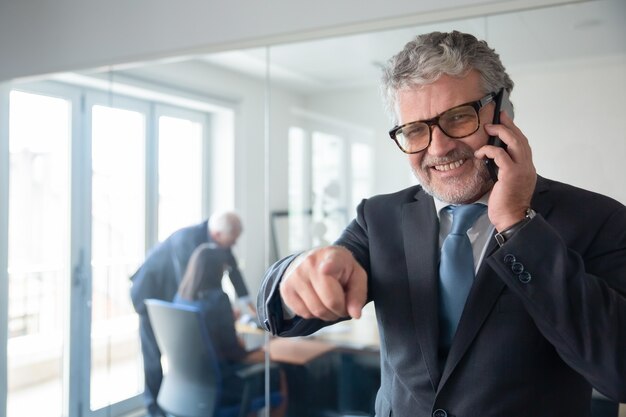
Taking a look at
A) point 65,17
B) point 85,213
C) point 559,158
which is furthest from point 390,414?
point 65,17

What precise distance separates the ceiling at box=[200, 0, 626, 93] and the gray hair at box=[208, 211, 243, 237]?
703 millimetres

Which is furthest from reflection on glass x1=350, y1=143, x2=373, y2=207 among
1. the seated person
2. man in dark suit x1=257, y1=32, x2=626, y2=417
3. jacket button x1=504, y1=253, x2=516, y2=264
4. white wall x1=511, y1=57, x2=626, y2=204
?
jacket button x1=504, y1=253, x2=516, y2=264

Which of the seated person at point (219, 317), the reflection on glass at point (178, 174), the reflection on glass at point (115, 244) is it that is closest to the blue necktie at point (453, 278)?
the seated person at point (219, 317)

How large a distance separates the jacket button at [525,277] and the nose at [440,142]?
0.35 m

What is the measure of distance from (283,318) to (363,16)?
60.0 inches

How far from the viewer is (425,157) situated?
1.33 metres

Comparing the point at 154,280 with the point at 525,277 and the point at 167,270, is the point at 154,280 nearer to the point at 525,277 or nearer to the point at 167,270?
the point at 167,270

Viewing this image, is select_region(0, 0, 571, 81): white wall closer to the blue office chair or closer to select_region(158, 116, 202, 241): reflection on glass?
select_region(158, 116, 202, 241): reflection on glass

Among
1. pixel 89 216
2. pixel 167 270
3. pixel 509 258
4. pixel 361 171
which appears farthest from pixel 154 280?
pixel 509 258

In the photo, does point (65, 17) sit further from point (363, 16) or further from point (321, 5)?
point (363, 16)

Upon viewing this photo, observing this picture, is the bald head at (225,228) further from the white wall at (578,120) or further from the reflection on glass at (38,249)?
the white wall at (578,120)

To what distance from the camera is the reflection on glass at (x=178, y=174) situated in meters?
2.89

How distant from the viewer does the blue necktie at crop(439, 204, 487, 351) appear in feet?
4.28

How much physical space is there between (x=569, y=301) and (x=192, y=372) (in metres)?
2.19
